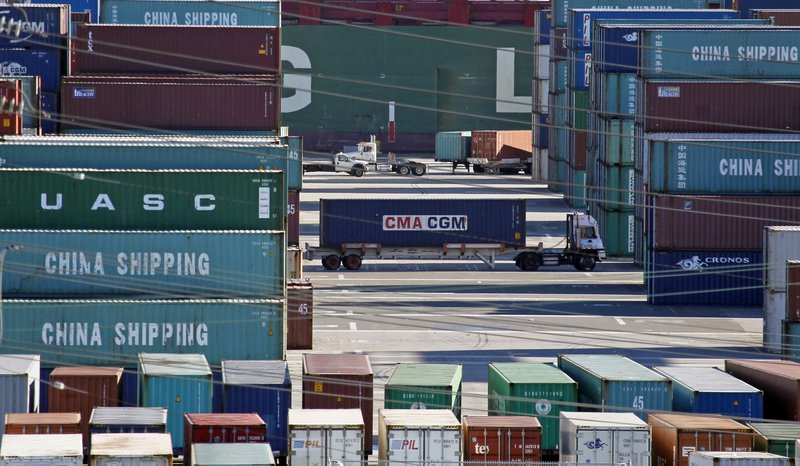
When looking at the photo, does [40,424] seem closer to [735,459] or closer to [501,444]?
[501,444]

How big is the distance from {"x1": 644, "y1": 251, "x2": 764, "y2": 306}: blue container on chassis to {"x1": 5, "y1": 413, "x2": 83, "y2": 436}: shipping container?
3230 cm

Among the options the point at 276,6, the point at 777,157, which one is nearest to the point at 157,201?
the point at 777,157

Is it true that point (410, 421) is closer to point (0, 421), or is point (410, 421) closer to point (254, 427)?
point (254, 427)

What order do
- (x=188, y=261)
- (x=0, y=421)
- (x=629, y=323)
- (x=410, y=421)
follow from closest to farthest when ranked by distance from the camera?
(x=410, y=421), (x=0, y=421), (x=188, y=261), (x=629, y=323)

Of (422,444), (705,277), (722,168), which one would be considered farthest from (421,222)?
(422,444)

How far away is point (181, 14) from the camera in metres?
74.7

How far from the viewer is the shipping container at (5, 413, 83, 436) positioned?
32.7 metres

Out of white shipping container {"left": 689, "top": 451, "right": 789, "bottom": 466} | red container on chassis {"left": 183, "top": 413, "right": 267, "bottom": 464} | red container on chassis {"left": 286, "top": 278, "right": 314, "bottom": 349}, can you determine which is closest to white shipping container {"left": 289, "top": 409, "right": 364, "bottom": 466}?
red container on chassis {"left": 183, "top": 413, "right": 267, "bottom": 464}

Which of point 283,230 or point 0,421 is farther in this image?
point 283,230

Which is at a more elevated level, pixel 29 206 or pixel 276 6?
pixel 276 6

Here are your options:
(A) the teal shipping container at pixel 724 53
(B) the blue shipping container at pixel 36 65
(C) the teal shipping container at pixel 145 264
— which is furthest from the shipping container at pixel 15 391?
(A) the teal shipping container at pixel 724 53

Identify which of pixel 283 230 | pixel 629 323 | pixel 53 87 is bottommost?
pixel 629 323

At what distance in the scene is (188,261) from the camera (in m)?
41.8

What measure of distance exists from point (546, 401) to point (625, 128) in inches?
1650
